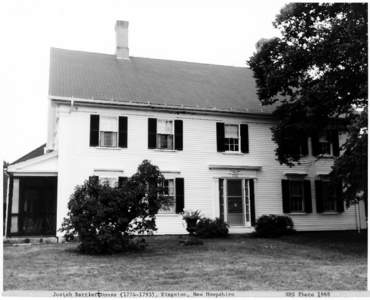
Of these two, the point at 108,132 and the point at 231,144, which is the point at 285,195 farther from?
the point at 108,132

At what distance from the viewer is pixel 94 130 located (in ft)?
60.6

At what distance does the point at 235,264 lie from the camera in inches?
449

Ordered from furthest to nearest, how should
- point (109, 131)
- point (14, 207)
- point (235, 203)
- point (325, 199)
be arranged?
point (325, 199), point (235, 203), point (109, 131), point (14, 207)

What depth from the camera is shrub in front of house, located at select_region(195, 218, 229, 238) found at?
714 inches

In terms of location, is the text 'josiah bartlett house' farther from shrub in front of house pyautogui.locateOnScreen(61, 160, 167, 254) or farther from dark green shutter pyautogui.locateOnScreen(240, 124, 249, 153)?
shrub in front of house pyautogui.locateOnScreen(61, 160, 167, 254)

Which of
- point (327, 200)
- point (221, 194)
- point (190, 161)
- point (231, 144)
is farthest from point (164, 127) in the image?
point (327, 200)

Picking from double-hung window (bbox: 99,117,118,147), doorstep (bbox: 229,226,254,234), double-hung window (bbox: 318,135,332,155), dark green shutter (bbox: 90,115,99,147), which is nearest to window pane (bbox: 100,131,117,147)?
double-hung window (bbox: 99,117,118,147)

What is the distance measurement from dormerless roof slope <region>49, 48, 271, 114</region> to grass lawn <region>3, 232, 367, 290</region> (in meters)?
6.61

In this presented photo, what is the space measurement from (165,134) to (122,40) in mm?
7220

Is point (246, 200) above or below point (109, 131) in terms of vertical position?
below

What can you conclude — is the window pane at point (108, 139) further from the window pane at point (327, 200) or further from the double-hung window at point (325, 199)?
the window pane at point (327, 200)

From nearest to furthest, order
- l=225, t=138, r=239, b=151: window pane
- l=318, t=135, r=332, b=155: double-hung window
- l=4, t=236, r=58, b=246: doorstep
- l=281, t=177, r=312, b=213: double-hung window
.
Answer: l=4, t=236, r=58, b=246: doorstep, l=225, t=138, r=239, b=151: window pane, l=281, t=177, r=312, b=213: double-hung window, l=318, t=135, r=332, b=155: double-hung window

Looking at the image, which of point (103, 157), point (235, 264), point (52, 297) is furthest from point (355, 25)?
point (52, 297)

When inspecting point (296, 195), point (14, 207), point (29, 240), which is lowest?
point (29, 240)
